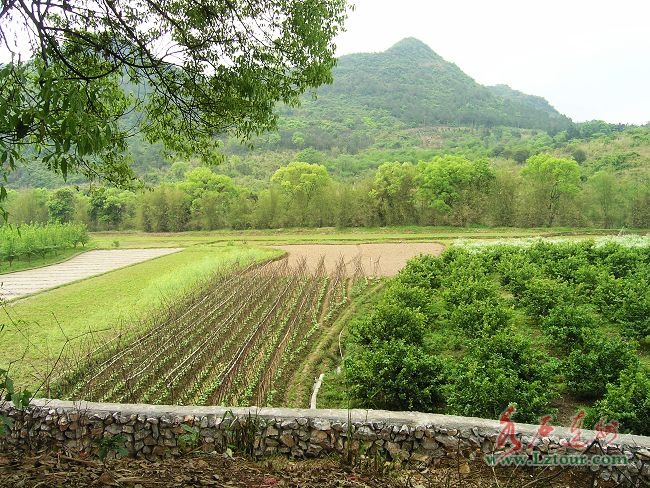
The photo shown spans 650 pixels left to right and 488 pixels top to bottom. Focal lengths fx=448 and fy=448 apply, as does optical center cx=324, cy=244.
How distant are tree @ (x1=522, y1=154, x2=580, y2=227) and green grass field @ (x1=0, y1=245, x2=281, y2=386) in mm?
28394

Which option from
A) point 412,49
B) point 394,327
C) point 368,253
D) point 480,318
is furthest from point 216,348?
point 412,49

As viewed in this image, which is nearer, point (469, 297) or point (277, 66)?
point (277, 66)

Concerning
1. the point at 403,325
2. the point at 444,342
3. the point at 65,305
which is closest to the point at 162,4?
the point at 403,325

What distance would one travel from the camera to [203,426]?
538 centimetres

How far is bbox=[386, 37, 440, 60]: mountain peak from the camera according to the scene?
174500 mm

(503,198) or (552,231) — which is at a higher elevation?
(503,198)

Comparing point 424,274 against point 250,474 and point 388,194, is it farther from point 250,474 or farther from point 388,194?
point 388,194

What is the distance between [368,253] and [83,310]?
53.9 ft

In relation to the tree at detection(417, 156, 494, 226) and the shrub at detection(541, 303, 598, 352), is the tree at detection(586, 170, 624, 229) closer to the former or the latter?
the tree at detection(417, 156, 494, 226)

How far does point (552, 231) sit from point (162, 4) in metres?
37.6

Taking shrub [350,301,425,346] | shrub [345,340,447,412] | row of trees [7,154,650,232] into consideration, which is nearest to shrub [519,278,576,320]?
shrub [350,301,425,346]

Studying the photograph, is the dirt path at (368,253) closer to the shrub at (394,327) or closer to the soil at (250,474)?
the shrub at (394,327)

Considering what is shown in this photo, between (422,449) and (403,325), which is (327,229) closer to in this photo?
(403,325)

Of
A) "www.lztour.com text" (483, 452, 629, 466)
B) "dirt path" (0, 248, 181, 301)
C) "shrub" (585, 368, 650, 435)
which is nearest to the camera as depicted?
"www.lztour.com text" (483, 452, 629, 466)
